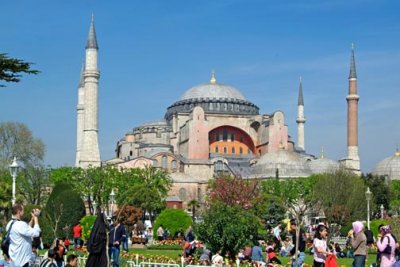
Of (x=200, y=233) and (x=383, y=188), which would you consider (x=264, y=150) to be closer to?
(x=383, y=188)

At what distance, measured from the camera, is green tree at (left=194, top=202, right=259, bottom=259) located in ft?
52.4

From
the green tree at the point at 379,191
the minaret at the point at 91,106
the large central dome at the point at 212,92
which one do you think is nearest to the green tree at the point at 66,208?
the minaret at the point at 91,106

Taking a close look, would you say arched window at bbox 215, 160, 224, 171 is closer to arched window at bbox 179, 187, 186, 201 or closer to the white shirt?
arched window at bbox 179, 187, 186, 201

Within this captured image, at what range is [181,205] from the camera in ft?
187

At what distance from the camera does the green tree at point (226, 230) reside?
1596 centimetres

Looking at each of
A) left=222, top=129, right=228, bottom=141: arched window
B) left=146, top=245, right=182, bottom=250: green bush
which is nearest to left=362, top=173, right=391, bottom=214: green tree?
left=222, top=129, right=228, bottom=141: arched window

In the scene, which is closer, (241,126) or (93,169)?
(93,169)

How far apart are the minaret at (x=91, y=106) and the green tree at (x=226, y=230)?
121 feet

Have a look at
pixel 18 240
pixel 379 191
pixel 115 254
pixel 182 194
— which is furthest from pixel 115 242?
pixel 182 194

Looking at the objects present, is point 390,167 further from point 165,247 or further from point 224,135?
point 165,247

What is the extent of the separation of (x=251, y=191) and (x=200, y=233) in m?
20.1

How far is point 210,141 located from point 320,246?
5790cm

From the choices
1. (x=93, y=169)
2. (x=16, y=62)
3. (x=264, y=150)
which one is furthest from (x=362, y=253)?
(x=264, y=150)

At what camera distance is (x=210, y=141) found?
224ft
